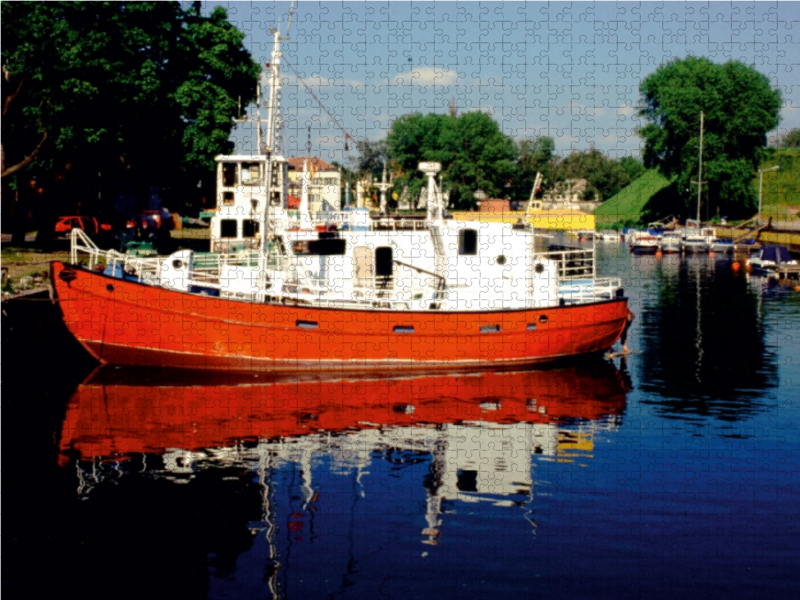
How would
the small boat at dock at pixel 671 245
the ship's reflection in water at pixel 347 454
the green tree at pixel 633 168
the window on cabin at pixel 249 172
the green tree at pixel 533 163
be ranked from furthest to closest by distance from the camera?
1. the green tree at pixel 633 168
2. the green tree at pixel 533 163
3. the small boat at dock at pixel 671 245
4. the window on cabin at pixel 249 172
5. the ship's reflection in water at pixel 347 454

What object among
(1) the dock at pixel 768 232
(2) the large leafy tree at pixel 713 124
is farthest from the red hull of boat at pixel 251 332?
(2) the large leafy tree at pixel 713 124

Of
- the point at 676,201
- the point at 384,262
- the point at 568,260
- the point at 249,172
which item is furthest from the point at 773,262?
the point at 676,201

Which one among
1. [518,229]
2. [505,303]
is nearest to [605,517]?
[505,303]

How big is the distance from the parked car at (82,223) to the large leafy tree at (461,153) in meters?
52.3

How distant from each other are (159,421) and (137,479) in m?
4.06

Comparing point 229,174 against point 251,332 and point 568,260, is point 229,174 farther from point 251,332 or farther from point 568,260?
point 568,260

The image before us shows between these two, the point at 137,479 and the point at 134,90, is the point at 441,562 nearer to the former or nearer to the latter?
the point at 137,479

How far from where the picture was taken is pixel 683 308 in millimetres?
42375

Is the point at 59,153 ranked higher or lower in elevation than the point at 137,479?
higher

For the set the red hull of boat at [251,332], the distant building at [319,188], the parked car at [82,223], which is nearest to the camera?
the red hull of boat at [251,332]

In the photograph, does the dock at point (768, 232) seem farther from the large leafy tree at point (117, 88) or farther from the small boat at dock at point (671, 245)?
the large leafy tree at point (117, 88)

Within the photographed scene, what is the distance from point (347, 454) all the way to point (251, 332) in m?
7.19

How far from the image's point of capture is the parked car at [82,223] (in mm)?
48562

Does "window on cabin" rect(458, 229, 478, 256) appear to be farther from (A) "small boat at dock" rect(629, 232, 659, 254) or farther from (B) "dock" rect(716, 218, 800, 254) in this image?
(A) "small boat at dock" rect(629, 232, 659, 254)
